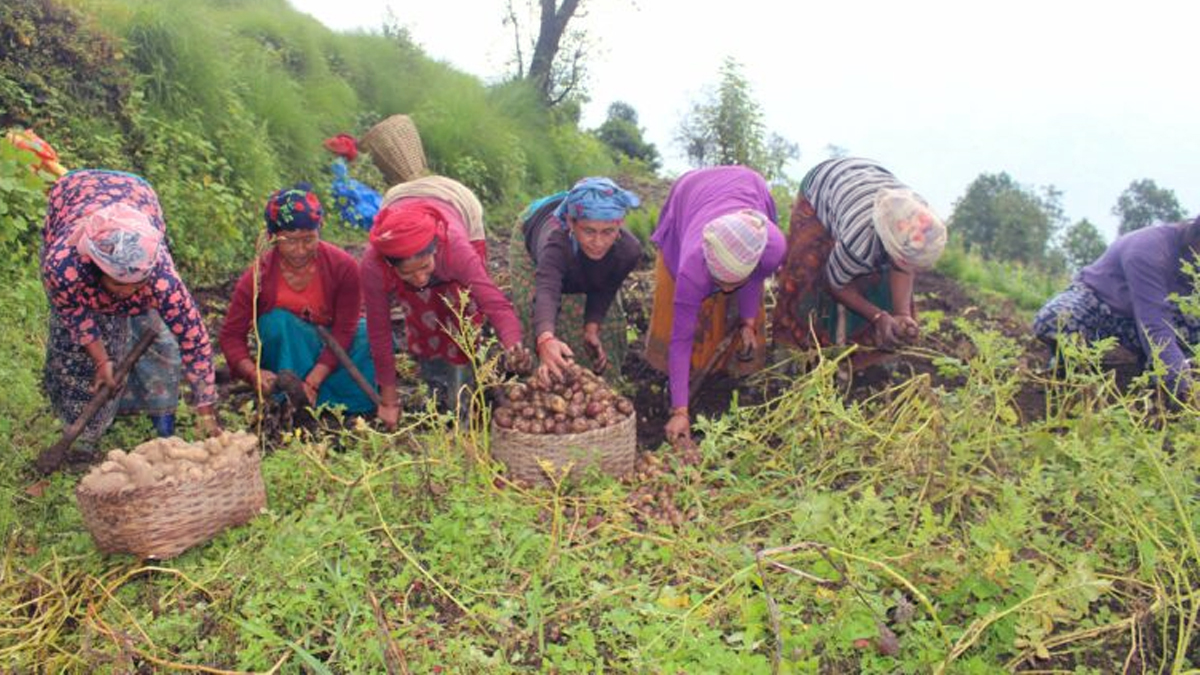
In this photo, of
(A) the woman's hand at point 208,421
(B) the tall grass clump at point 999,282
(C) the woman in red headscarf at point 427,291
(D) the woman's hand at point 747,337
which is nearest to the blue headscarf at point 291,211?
(C) the woman in red headscarf at point 427,291

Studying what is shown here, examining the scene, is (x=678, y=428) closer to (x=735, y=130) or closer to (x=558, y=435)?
(x=558, y=435)

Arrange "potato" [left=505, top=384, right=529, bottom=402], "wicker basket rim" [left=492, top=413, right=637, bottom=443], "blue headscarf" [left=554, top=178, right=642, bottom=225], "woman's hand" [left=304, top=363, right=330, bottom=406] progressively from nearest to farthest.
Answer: "wicker basket rim" [left=492, top=413, right=637, bottom=443], "potato" [left=505, top=384, right=529, bottom=402], "blue headscarf" [left=554, top=178, right=642, bottom=225], "woman's hand" [left=304, top=363, right=330, bottom=406]

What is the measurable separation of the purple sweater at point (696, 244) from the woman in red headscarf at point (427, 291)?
627mm

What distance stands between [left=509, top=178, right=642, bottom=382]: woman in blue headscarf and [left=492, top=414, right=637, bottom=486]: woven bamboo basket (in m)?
0.27

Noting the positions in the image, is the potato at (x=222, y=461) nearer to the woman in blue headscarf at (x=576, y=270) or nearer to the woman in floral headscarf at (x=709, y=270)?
the woman in blue headscarf at (x=576, y=270)

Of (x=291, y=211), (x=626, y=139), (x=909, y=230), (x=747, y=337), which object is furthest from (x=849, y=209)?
(x=626, y=139)

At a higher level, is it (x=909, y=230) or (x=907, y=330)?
(x=909, y=230)

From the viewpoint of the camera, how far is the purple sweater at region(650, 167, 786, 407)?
12.0 feet

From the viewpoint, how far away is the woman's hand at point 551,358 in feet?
10.9

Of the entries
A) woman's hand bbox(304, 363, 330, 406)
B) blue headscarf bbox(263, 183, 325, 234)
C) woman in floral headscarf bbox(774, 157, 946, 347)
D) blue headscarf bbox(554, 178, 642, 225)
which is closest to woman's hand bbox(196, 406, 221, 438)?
woman's hand bbox(304, 363, 330, 406)

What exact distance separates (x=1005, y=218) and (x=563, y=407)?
15186 mm

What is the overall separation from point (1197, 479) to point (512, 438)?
7.76ft

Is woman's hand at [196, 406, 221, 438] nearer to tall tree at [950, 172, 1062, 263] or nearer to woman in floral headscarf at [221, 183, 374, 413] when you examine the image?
woman in floral headscarf at [221, 183, 374, 413]

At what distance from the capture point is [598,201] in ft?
12.1
